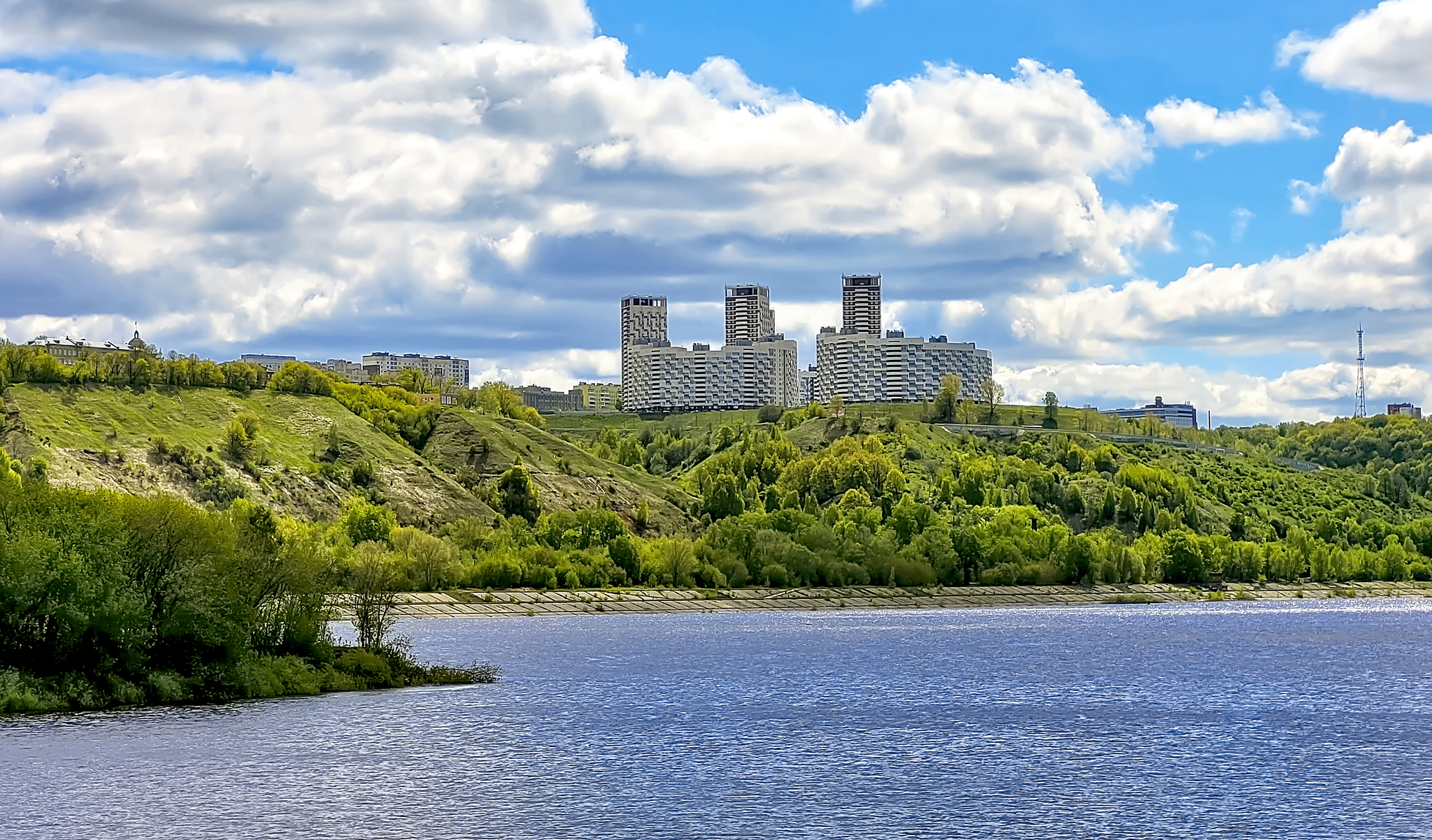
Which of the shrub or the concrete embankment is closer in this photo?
the concrete embankment

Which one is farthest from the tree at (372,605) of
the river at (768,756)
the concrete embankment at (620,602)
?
the concrete embankment at (620,602)

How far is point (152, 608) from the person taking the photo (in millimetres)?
69500

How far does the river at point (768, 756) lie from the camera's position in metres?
50.4

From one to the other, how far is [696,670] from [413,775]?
49701 millimetres

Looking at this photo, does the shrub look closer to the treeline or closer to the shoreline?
the shoreline

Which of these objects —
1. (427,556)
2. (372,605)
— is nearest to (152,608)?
(372,605)

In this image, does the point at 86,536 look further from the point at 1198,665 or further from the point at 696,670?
the point at 1198,665

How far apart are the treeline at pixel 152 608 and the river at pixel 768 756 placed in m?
1.52

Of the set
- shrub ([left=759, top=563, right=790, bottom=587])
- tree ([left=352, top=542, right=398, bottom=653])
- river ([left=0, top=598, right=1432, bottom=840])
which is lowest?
river ([left=0, top=598, right=1432, bottom=840])

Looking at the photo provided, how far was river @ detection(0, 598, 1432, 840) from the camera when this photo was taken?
165 feet

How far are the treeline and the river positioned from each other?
1.52 meters

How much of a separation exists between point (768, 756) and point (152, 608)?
27533 mm

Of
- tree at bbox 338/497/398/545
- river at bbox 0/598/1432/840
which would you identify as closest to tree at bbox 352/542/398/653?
river at bbox 0/598/1432/840

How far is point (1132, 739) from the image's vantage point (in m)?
72.4
